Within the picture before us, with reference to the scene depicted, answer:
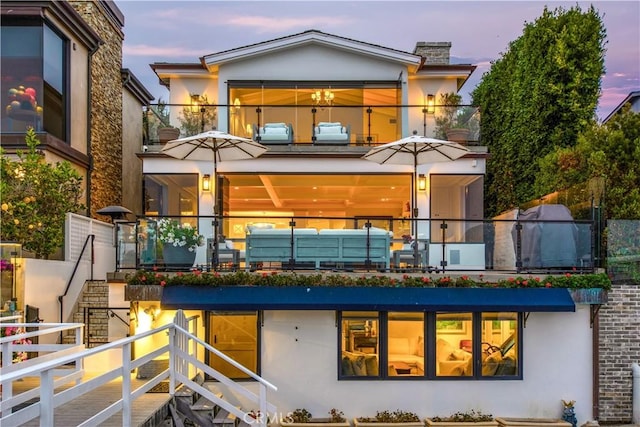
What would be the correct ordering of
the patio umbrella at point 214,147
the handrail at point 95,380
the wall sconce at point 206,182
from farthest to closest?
the wall sconce at point 206,182
the patio umbrella at point 214,147
the handrail at point 95,380

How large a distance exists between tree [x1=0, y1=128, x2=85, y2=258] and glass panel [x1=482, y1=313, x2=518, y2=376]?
29.4 ft

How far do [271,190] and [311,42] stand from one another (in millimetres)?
4147

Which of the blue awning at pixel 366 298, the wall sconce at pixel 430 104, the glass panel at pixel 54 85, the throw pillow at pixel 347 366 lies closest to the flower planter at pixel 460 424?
the throw pillow at pixel 347 366

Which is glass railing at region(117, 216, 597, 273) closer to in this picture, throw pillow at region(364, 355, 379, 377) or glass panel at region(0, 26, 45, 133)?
throw pillow at region(364, 355, 379, 377)

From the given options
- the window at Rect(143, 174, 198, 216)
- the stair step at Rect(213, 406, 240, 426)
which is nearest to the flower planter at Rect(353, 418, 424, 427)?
the stair step at Rect(213, 406, 240, 426)

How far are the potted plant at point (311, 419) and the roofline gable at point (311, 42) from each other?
904 cm

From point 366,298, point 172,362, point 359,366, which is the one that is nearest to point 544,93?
point 366,298

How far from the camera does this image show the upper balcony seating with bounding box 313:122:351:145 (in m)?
13.8

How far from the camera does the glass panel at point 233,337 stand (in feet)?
34.1

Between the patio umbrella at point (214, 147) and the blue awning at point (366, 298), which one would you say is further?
the patio umbrella at point (214, 147)

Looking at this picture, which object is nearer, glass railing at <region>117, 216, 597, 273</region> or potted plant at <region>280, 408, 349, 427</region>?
potted plant at <region>280, 408, 349, 427</region>

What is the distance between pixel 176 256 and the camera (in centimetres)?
1008

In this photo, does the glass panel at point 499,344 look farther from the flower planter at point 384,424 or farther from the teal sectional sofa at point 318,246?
the teal sectional sofa at point 318,246

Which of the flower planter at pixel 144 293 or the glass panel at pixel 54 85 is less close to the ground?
the glass panel at pixel 54 85
